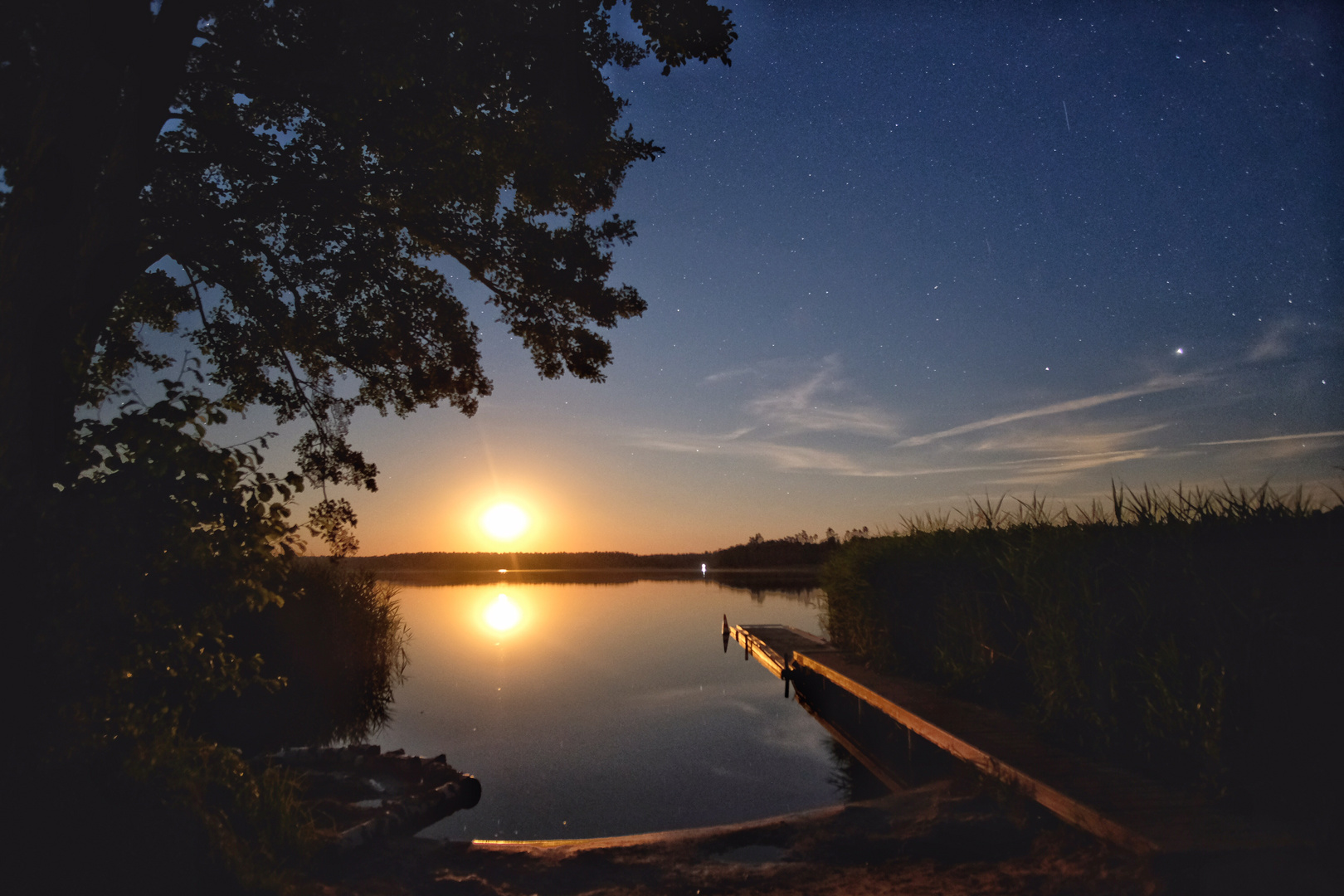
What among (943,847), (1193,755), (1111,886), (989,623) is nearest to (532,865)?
(943,847)

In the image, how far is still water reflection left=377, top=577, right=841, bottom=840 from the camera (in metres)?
10.4

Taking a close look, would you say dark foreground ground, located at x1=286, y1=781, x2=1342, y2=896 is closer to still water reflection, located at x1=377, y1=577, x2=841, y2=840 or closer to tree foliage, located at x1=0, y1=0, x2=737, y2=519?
still water reflection, located at x1=377, y1=577, x2=841, y2=840

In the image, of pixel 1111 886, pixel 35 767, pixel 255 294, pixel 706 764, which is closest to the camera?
pixel 35 767

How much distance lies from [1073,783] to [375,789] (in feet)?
25.7

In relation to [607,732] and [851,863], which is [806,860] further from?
[607,732]

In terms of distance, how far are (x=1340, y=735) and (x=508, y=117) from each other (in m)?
11.2

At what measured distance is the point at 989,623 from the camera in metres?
9.91

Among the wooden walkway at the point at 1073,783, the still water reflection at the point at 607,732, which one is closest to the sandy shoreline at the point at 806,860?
the wooden walkway at the point at 1073,783

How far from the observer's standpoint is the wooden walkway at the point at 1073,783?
193 inches

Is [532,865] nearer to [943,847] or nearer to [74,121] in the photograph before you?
[943,847]

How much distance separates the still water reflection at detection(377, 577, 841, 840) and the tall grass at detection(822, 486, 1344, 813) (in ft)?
14.0

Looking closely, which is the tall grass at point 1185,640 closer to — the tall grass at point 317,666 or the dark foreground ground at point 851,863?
the dark foreground ground at point 851,863

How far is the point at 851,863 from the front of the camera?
22.1ft

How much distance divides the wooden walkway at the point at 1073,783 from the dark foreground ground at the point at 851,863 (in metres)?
0.15
